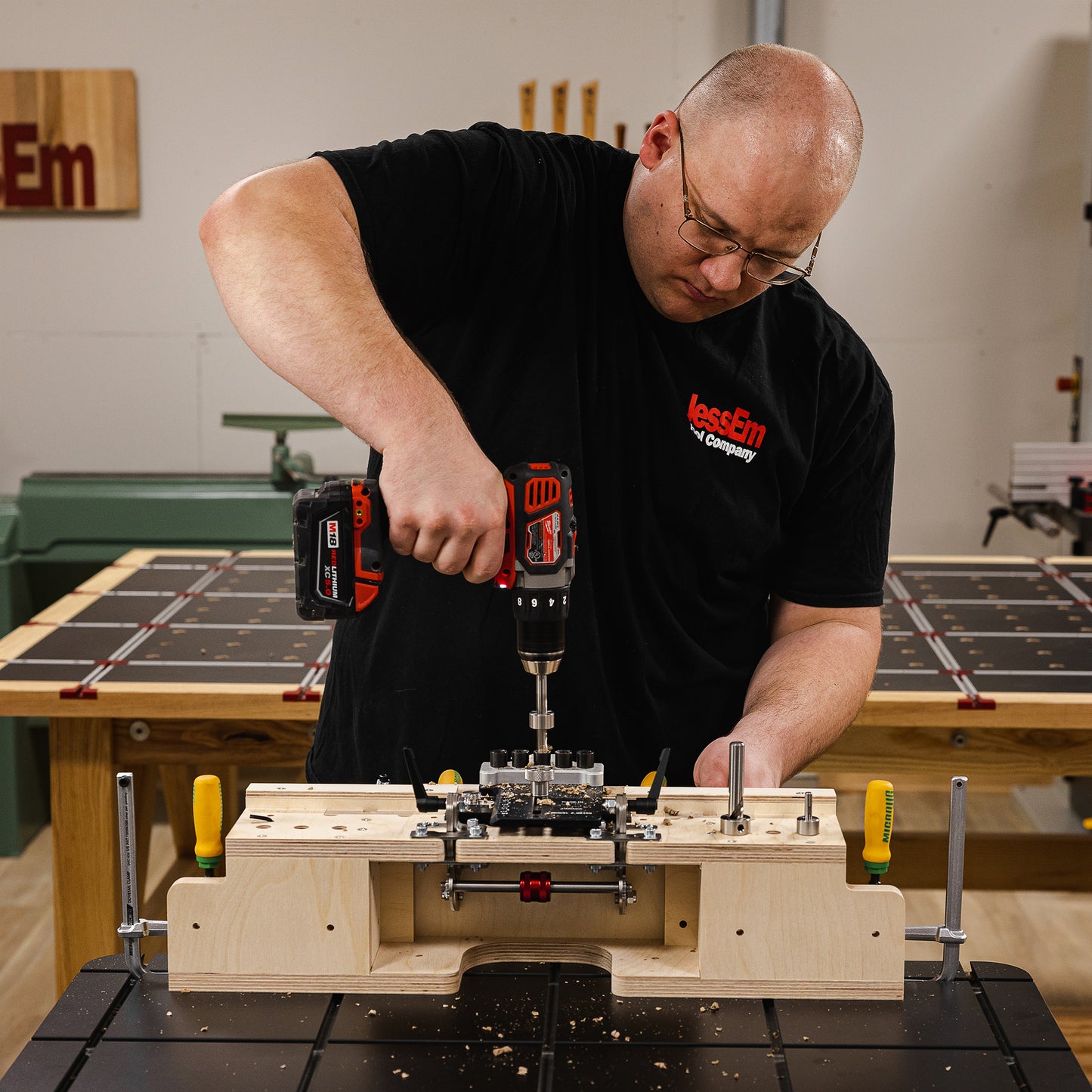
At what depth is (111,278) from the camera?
4406mm

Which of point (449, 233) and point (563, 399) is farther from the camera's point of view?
point (563, 399)

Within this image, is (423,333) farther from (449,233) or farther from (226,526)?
(226,526)

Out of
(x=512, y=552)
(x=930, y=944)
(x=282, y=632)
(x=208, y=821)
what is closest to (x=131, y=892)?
(x=208, y=821)

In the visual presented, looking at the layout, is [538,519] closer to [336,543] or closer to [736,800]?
[336,543]

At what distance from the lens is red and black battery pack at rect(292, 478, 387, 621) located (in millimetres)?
1267

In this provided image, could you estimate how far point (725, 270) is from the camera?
147 cm

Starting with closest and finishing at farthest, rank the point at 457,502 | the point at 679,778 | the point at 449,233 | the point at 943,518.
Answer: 1. the point at 457,502
2. the point at 449,233
3. the point at 679,778
4. the point at 943,518

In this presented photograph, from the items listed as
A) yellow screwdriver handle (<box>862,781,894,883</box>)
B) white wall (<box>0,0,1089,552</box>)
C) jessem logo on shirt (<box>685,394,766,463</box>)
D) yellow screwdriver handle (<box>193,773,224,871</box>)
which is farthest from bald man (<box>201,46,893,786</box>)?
white wall (<box>0,0,1089,552</box>)

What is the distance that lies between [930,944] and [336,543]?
2.63 meters

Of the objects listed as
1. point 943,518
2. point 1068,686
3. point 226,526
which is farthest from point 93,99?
point 1068,686

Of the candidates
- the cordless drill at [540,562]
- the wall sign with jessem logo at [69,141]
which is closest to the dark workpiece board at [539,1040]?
the cordless drill at [540,562]

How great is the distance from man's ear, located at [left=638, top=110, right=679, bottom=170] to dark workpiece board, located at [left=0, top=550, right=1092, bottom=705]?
1258 millimetres

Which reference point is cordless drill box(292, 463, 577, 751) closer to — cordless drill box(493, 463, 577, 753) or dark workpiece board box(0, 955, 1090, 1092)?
cordless drill box(493, 463, 577, 753)

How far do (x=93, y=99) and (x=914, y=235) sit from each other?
8.94ft
